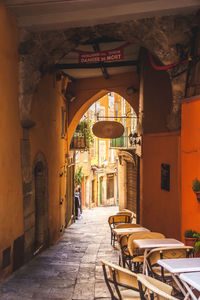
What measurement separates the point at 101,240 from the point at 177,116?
5111 millimetres

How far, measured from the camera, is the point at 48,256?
25.7 feet

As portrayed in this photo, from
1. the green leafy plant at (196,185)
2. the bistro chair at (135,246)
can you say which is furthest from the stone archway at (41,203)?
the green leafy plant at (196,185)

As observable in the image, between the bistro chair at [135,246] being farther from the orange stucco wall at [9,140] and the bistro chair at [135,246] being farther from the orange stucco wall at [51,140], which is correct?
the orange stucco wall at [51,140]

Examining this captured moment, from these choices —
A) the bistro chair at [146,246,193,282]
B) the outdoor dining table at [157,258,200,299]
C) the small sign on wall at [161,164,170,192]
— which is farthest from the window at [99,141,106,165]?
the outdoor dining table at [157,258,200,299]

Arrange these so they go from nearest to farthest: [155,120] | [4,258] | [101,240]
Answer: [4,258]
[155,120]
[101,240]

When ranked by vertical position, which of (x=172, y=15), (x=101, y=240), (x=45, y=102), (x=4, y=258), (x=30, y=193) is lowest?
(x=101, y=240)

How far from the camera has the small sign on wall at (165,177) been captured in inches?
297

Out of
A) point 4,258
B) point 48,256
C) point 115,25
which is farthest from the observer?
point 48,256

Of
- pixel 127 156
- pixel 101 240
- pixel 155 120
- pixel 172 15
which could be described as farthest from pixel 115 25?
pixel 127 156

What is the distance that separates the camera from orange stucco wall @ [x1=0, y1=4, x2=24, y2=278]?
579cm

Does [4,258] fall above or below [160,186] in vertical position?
below

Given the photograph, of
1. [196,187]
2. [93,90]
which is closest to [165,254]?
[196,187]

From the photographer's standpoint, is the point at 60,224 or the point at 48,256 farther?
the point at 60,224

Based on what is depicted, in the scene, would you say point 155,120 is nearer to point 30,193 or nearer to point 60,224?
point 30,193
